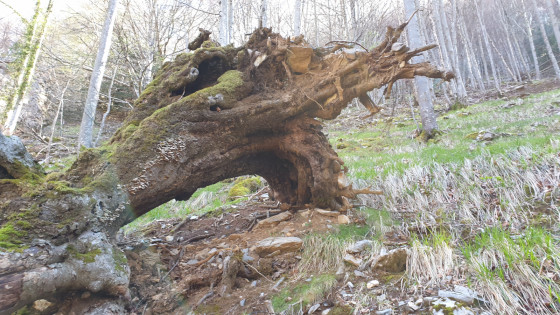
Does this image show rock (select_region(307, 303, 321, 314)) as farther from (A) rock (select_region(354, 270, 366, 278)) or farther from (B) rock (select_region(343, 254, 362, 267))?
(B) rock (select_region(343, 254, 362, 267))

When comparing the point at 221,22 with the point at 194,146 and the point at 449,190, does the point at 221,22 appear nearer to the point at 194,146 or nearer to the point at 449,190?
the point at 194,146

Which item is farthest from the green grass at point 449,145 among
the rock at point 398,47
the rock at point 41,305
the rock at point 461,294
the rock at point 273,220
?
the rock at point 41,305

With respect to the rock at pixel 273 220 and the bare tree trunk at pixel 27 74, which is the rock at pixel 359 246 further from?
the bare tree trunk at pixel 27 74

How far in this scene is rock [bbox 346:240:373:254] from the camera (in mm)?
2732

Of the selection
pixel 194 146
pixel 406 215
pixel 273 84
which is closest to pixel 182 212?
pixel 194 146

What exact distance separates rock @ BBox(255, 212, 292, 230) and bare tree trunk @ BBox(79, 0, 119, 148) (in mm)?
7542

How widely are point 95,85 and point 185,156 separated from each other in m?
8.15

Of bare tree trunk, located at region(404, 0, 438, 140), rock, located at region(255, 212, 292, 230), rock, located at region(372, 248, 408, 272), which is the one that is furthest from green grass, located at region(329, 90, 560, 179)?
rock, located at region(372, 248, 408, 272)

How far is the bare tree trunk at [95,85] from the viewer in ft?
28.9

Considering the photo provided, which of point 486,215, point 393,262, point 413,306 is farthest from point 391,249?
point 486,215

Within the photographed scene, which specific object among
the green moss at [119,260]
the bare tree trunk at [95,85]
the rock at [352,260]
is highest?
the bare tree trunk at [95,85]

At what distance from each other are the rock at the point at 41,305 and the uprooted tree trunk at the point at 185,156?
0.18 feet

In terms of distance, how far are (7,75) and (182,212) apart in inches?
647

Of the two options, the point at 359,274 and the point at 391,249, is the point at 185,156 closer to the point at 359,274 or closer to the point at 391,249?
the point at 359,274
